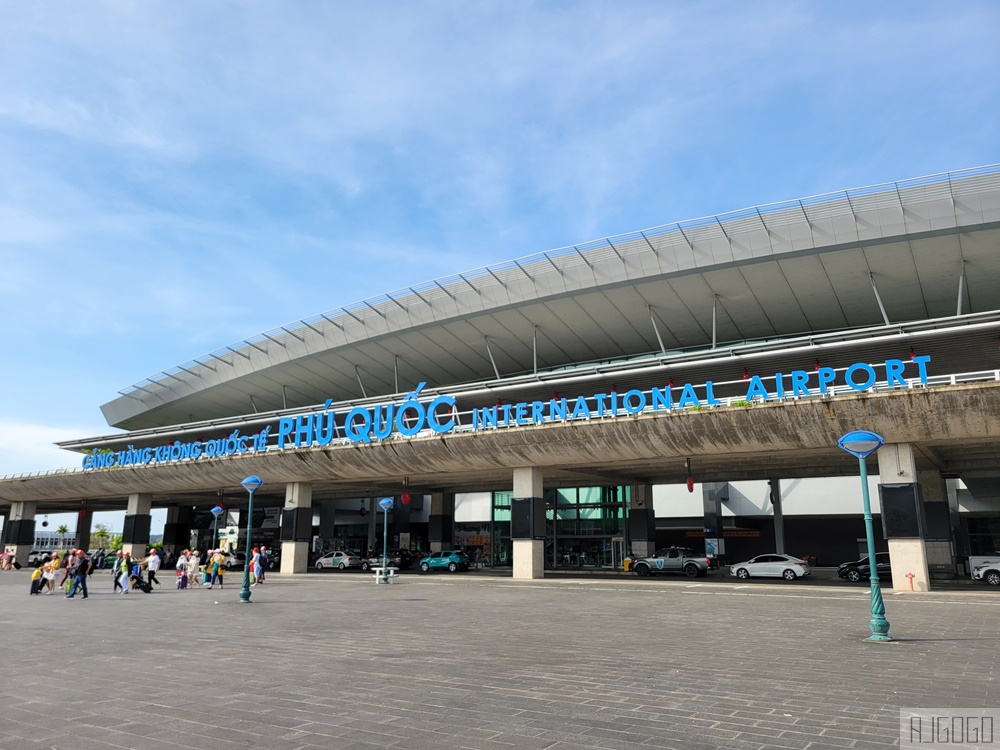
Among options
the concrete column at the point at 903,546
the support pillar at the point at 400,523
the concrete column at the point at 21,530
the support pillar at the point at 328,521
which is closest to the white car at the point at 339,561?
the support pillar at the point at 400,523

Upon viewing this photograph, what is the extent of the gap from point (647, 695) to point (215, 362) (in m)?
52.0

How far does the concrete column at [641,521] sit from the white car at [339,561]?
19.7 metres

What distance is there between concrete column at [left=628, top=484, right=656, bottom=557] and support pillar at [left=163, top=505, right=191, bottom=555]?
42.9 metres

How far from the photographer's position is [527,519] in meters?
34.9

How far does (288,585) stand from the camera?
1246 inches

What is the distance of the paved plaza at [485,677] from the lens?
6.57 m

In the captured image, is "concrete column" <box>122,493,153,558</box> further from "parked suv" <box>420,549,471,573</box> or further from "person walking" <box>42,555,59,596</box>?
"person walking" <box>42,555,59,596</box>

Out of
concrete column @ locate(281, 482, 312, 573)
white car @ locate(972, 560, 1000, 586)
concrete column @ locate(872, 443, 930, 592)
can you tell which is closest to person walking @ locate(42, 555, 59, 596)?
concrete column @ locate(281, 482, 312, 573)

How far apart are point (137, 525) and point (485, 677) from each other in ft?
167

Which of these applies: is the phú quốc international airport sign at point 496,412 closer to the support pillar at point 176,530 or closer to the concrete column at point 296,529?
the concrete column at point 296,529

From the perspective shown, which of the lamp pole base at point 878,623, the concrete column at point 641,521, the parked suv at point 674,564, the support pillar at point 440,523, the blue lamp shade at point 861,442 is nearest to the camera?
the lamp pole base at point 878,623

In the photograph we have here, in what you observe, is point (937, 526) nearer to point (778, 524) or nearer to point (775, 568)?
point (775, 568)

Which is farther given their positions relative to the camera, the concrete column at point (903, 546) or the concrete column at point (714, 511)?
the concrete column at point (714, 511)

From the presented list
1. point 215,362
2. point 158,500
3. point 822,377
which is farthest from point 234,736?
point 158,500
